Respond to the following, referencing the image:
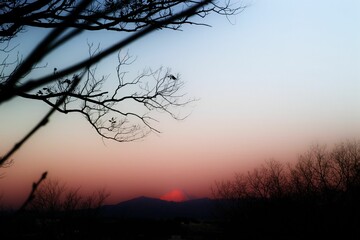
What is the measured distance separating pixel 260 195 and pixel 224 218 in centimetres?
812

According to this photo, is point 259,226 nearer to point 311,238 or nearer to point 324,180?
point 311,238

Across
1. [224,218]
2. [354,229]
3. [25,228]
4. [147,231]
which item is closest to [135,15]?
[354,229]

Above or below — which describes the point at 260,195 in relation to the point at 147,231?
above

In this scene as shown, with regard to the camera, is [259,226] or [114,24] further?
[259,226]

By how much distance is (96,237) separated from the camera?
1759 inches

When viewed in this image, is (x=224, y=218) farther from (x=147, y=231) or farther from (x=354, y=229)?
(x=354, y=229)

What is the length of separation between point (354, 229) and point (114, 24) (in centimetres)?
3164

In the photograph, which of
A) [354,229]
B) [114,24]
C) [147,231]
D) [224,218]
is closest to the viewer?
[114,24]

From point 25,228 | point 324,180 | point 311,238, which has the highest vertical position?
point 324,180

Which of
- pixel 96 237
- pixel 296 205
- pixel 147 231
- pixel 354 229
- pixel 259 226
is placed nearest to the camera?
pixel 354 229

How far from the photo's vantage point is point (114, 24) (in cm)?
514

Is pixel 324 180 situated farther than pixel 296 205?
Yes

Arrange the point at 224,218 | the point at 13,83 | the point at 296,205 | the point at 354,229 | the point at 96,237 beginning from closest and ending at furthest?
the point at 13,83 → the point at 354,229 → the point at 296,205 → the point at 96,237 → the point at 224,218

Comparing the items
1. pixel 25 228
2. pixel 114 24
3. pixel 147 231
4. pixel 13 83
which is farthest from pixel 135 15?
pixel 147 231
